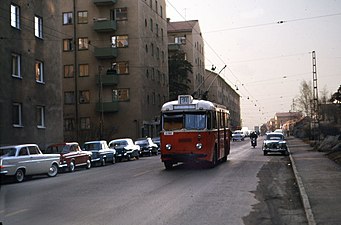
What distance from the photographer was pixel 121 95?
56.1 m

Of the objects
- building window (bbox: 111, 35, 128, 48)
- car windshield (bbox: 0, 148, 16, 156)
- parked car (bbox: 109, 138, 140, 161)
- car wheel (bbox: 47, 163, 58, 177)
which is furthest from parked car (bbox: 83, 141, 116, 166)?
building window (bbox: 111, 35, 128, 48)

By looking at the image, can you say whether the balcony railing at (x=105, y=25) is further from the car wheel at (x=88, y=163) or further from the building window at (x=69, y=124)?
the car wheel at (x=88, y=163)

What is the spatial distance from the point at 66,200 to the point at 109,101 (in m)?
43.9

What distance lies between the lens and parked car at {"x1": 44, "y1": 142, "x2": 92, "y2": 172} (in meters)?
24.4

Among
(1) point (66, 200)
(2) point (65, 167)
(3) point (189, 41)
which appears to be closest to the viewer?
(1) point (66, 200)

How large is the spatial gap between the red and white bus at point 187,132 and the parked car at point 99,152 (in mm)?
7527

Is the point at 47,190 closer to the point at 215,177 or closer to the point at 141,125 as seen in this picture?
the point at 215,177

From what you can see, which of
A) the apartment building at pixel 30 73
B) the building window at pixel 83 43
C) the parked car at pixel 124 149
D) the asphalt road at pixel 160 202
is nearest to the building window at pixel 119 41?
the building window at pixel 83 43

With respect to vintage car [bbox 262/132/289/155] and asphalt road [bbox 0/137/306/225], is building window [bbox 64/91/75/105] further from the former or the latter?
asphalt road [bbox 0/137/306/225]

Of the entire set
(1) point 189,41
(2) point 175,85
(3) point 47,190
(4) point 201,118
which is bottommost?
(3) point 47,190

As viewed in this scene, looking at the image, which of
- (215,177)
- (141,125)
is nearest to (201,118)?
(215,177)

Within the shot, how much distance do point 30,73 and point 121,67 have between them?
2544cm

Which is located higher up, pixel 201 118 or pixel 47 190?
pixel 201 118

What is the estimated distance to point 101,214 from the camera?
1047 cm
